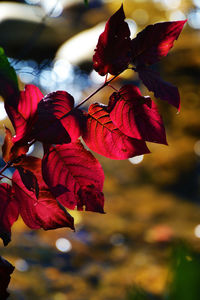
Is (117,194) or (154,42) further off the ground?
(117,194)

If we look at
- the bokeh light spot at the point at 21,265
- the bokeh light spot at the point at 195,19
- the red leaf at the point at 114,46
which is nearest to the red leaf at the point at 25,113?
the red leaf at the point at 114,46

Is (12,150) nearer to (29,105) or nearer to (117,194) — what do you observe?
(29,105)

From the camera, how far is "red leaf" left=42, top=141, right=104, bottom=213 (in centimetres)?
47

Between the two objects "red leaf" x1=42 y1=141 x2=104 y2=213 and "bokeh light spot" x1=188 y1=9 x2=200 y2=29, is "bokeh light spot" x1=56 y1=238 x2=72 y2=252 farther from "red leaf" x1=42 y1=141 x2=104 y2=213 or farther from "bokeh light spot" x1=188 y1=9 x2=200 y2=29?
"bokeh light spot" x1=188 y1=9 x2=200 y2=29

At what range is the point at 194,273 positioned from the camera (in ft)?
0.84

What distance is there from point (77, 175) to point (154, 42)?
217mm

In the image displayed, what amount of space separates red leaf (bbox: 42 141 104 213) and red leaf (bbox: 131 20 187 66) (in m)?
0.15

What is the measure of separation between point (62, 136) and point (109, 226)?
2676 millimetres

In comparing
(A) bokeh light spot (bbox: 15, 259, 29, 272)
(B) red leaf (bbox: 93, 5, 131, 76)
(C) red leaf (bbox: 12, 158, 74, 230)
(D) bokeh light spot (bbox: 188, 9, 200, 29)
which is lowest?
(A) bokeh light spot (bbox: 15, 259, 29, 272)

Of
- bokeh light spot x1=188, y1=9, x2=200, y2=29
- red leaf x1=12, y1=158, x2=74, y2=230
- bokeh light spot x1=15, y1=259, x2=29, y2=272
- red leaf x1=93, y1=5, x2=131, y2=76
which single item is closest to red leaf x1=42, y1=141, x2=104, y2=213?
red leaf x1=12, y1=158, x2=74, y2=230

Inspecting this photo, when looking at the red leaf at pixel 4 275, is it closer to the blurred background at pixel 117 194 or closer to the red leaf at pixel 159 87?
the blurred background at pixel 117 194

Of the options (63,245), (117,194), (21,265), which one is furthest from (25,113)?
(117,194)

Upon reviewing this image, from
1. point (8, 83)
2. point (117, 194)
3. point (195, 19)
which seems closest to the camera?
point (8, 83)

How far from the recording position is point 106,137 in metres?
0.48
